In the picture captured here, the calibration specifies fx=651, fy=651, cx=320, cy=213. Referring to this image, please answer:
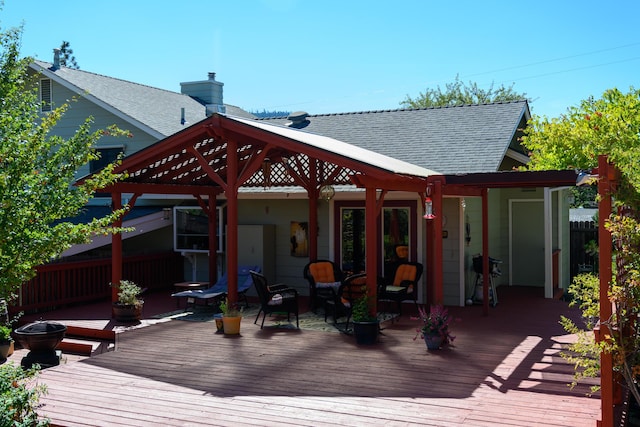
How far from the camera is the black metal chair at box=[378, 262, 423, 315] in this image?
10438 millimetres

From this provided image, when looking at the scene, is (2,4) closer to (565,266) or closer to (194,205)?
(194,205)

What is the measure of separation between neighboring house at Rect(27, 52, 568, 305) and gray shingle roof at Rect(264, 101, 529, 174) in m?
0.02

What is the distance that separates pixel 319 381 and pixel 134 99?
11513mm

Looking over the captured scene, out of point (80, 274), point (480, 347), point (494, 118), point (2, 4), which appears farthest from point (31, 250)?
point (494, 118)

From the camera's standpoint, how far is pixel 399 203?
1200 centimetres

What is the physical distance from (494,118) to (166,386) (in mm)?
9192

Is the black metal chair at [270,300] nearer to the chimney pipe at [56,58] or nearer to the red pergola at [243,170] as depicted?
the red pergola at [243,170]

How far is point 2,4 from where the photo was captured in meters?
6.36

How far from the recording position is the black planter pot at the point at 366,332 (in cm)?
845

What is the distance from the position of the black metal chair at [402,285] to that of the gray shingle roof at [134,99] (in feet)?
21.2

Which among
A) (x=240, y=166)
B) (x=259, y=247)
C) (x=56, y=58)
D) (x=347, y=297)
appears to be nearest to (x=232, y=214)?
(x=347, y=297)

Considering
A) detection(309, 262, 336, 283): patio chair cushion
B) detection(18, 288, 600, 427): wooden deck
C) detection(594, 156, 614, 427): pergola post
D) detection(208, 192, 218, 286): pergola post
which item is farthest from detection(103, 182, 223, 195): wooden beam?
detection(594, 156, 614, 427): pergola post

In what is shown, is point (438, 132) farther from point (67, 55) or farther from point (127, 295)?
point (67, 55)

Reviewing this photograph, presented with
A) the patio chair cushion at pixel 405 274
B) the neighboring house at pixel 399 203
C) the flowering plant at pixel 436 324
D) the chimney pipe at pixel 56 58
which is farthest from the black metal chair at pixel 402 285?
the chimney pipe at pixel 56 58
